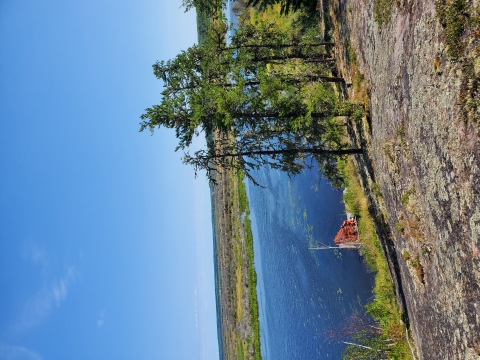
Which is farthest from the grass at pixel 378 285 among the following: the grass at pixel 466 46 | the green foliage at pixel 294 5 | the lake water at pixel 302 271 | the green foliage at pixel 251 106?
the grass at pixel 466 46

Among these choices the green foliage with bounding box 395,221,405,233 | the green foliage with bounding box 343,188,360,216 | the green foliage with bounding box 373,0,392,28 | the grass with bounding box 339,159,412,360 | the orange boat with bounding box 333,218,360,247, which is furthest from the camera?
the orange boat with bounding box 333,218,360,247

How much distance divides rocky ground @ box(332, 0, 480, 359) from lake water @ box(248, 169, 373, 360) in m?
11.4

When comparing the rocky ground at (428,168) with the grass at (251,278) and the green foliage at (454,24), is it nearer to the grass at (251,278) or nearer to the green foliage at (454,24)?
the green foliage at (454,24)

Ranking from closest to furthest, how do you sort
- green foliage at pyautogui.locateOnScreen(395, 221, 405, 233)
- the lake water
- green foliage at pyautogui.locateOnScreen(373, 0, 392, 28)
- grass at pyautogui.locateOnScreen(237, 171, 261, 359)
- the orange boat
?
1. green foliage at pyautogui.locateOnScreen(373, 0, 392, 28)
2. green foliage at pyautogui.locateOnScreen(395, 221, 405, 233)
3. the orange boat
4. the lake water
5. grass at pyautogui.locateOnScreen(237, 171, 261, 359)

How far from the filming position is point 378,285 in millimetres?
18500

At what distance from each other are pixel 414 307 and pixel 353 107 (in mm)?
7534

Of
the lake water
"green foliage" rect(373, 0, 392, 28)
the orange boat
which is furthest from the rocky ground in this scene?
the lake water

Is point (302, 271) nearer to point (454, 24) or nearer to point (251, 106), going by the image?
point (251, 106)

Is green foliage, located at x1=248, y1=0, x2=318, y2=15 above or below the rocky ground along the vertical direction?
above

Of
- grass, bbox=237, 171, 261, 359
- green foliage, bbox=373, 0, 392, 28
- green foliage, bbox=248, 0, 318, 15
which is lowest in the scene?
grass, bbox=237, 171, 261, 359

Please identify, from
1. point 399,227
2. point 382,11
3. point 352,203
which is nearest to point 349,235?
point 352,203

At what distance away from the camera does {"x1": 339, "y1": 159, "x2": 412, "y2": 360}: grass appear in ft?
51.8

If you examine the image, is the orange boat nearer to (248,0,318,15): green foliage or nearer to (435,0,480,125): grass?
(248,0,318,15): green foliage

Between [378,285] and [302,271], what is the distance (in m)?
13.5
